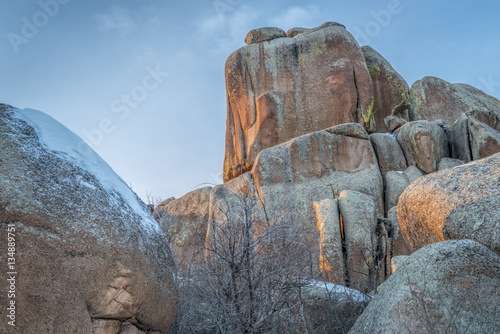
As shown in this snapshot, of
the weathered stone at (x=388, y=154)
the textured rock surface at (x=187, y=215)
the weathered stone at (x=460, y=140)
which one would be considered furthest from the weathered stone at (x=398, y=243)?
the textured rock surface at (x=187, y=215)

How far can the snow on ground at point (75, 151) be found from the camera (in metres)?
4.61

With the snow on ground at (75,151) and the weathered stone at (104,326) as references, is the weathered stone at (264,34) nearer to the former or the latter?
the snow on ground at (75,151)

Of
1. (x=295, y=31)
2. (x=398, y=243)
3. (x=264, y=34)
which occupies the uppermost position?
(x=295, y=31)

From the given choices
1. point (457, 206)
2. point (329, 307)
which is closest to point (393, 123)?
point (457, 206)

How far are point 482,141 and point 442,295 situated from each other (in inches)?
520

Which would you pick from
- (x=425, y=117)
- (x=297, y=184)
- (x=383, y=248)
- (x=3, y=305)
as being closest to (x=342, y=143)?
(x=297, y=184)

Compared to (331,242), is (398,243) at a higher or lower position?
lower

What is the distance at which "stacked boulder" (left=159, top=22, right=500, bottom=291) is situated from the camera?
11.9m

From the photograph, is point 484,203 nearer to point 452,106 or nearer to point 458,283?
point 458,283

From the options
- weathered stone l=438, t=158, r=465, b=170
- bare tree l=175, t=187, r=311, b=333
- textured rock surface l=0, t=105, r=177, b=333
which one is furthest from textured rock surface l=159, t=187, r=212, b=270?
textured rock surface l=0, t=105, r=177, b=333

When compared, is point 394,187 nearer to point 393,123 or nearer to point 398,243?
point 398,243

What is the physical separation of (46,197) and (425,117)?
20590mm

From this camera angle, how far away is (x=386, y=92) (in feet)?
71.9

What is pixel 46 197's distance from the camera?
4016 millimetres
